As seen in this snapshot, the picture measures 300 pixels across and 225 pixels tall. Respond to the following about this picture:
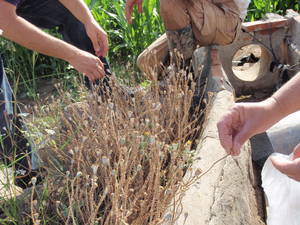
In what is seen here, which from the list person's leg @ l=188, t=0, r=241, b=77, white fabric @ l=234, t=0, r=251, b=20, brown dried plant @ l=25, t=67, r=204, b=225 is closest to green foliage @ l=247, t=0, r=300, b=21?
white fabric @ l=234, t=0, r=251, b=20

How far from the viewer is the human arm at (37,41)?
1.75m

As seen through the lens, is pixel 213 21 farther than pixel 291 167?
Yes

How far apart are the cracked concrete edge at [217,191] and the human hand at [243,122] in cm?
22

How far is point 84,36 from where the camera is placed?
2.53 m

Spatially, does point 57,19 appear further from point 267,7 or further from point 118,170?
point 267,7

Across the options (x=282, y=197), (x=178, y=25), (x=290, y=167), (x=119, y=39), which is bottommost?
(x=119, y=39)

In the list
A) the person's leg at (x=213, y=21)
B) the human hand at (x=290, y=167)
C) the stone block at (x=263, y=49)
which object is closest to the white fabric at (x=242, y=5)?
the person's leg at (x=213, y=21)

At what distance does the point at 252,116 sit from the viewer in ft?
4.25

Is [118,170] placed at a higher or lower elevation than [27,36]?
lower

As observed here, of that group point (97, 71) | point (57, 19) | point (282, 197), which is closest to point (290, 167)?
point (282, 197)

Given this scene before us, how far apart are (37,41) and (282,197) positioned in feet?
3.74

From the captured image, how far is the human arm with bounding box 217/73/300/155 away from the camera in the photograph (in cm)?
129

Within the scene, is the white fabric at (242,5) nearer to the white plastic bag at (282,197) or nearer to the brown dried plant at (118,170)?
the brown dried plant at (118,170)

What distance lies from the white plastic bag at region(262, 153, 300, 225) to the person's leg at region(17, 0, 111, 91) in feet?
3.54
